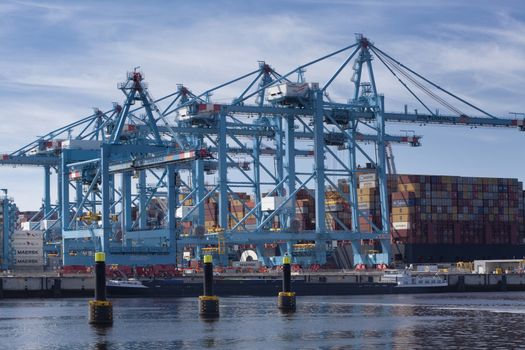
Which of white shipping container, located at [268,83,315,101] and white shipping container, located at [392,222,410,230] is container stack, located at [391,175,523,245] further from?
white shipping container, located at [268,83,315,101]

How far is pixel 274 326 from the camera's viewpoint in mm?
61281

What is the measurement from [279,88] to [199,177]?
19359 mm

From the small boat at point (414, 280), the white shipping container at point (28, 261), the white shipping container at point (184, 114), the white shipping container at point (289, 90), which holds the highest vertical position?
the white shipping container at point (289, 90)

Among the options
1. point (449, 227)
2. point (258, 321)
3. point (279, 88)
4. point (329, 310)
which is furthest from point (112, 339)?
point (449, 227)

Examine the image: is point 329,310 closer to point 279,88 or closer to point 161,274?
point 161,274

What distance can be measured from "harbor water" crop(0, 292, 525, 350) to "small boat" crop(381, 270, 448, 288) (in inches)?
713

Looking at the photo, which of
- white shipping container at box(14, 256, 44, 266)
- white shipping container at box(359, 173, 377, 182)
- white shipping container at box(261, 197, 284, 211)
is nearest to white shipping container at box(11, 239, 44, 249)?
white shipping container at box(14, 256, 44, 266)

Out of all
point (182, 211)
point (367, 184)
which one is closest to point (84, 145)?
point (182, 211)

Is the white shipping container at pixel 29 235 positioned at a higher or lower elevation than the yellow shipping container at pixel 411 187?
lower

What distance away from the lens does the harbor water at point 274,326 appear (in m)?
52.5

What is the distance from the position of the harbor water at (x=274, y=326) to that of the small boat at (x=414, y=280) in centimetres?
1812

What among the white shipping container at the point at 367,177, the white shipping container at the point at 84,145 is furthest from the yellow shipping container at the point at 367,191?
the white shipping container at the point at 84,145

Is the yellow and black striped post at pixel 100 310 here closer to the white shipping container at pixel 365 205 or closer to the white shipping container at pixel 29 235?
the white shipping container at pixel 29 235

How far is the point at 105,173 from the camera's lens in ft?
339
